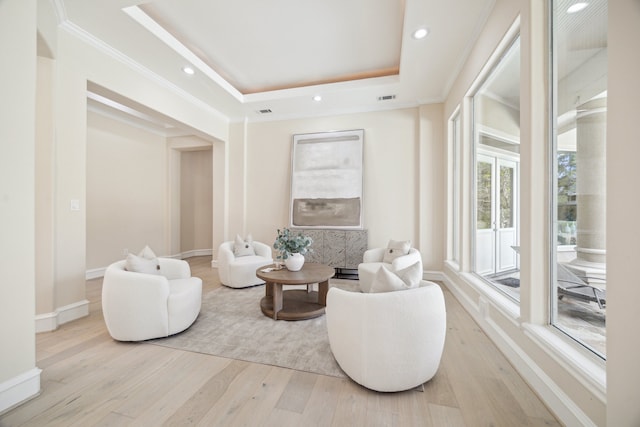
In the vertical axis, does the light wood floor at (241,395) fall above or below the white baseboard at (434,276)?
below

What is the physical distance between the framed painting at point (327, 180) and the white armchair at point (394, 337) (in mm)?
3146

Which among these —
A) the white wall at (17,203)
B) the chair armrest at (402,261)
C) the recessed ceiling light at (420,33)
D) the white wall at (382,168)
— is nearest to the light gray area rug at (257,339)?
the white wall at (17,203)

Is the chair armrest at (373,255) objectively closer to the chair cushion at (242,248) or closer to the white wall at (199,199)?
the chair cushion at (242,248)

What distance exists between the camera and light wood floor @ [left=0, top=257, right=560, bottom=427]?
148 cm

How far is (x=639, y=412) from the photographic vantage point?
0.94 m

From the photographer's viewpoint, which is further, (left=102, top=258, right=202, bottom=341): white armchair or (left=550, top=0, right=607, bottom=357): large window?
(left=102, top=258, right=202, bottom=341): white armchair

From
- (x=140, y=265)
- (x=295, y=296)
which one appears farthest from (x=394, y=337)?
(x=140, y=265)

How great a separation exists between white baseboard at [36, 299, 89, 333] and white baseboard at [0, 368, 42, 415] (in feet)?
3.98

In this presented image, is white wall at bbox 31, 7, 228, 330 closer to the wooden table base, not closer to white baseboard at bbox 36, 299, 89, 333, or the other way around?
white baseboard at bbox 36, 299, 89, 333

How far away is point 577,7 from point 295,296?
140 inches

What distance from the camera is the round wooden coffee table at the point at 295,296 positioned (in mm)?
2783

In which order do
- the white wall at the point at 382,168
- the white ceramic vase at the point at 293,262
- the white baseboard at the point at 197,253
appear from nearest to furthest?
the white ceramic vase at the point at 293,262 < the white wall at the point at 382,168 < the white baseboard at the point at 197,253

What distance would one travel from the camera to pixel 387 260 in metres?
3.84

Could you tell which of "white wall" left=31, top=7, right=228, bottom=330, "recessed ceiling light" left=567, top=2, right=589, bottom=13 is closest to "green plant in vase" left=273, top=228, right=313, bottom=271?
"white wall" left=31, top=7, right=228, bottom=330
